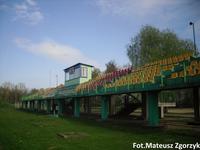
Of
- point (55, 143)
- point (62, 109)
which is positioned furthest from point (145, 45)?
point (55, 143)

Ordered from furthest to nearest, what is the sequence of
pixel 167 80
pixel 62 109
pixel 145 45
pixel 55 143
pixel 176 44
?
1. pixel 145 45
2. pixel 176 44
3. pixel 62 109
4. pixel 167 80
5. pixel 55 143

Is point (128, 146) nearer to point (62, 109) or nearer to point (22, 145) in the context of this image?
point (22, 145)

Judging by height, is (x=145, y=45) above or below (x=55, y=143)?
above

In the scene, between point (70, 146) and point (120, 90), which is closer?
point (70, 146)

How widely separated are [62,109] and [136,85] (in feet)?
86.5

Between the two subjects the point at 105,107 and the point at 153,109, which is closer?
the point at 153,109

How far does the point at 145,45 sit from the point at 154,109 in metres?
33.5

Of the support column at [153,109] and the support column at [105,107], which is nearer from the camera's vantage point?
the support column at [153,109]

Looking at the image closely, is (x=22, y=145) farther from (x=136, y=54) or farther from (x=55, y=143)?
(x=136, y=54)

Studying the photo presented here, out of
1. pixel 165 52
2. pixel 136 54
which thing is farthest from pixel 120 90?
pixel 136 54

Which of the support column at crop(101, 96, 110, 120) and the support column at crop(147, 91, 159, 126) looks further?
the support column at crop(101, 96, 110, 120)

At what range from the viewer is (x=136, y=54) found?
5247cm

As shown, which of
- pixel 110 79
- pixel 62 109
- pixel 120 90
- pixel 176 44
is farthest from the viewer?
pixel 176 44

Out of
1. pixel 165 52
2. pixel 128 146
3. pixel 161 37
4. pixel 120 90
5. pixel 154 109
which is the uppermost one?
pixel 161 37
